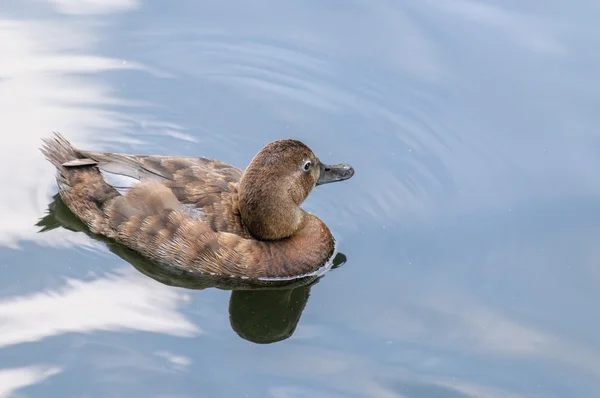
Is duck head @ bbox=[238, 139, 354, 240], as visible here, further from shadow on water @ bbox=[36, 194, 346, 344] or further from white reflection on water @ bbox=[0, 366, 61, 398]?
white reflection on water @ bbox=[0, 366, 61, 398]

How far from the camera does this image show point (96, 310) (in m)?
7.69

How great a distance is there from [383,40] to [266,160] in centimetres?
341

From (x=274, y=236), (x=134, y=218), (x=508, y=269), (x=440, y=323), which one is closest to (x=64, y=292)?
(x=134, y=218)

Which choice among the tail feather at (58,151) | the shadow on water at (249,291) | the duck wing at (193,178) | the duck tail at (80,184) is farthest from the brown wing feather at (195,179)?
the shadow on water at (249,291)

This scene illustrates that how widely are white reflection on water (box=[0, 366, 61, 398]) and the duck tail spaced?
6.29ft

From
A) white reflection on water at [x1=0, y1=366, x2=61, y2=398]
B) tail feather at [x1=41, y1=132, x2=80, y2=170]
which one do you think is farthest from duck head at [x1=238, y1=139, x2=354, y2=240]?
white reflection on water at [x1=0, y1=366, x2=61, y2=398]

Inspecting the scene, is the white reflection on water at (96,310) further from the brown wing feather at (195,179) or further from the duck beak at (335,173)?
the duck beak at (335,173)

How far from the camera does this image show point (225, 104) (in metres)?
10.4

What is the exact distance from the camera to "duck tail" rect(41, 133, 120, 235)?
8688mm

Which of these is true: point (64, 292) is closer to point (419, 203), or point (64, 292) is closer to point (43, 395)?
point (43, 395)

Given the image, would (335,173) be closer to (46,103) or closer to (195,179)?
Result: (195,179)

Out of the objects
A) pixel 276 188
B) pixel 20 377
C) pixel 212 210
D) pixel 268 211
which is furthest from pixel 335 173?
pixel 20 377

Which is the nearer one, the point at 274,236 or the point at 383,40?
the point at 274,236

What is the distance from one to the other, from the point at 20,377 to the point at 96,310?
945 mm
